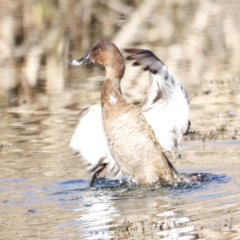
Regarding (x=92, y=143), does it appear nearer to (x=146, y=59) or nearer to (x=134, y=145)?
(x=134, y=145)

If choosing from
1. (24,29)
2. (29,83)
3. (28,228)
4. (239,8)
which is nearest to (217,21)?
(239,8)

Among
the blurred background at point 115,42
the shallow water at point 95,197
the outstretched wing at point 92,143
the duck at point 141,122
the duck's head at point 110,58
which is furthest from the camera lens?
the blurred background at point 115,42

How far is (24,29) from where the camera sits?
14594 millimetres

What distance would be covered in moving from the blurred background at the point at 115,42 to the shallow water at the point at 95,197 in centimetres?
134

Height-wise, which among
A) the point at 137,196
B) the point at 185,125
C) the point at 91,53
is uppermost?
the point at 91,53

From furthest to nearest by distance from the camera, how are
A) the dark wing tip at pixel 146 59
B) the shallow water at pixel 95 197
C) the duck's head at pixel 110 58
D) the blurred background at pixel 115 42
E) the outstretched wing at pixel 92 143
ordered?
the blurred background at pixel 115 42 → the outstretched wing at pixel 92 143 → the duck's head at pixel 110 58 → the dark wing tip at pixel 146 59 → the shallow water at pixel 95 197

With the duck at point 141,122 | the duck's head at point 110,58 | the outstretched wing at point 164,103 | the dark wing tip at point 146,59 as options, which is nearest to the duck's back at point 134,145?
the duck at point 141,122

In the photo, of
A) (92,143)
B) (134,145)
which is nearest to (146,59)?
(134,145)

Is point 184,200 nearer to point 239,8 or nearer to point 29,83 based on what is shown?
point 29,83

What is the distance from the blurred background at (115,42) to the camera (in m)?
10.4

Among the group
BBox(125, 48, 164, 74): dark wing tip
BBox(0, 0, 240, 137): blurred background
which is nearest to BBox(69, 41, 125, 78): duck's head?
BBox(125, 48, 164, 74): dark wing tip

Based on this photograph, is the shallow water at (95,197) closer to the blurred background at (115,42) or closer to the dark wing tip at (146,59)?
the dark wing tip at (146,59)

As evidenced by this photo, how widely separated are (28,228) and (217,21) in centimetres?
954

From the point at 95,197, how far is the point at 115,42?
6.07 m
